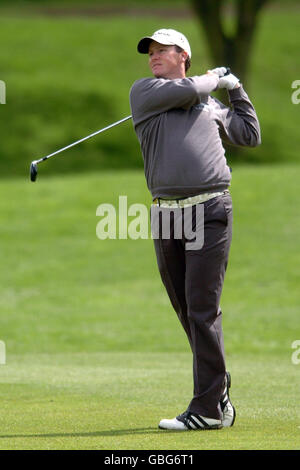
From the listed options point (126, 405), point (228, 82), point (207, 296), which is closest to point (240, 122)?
point (228, 82)

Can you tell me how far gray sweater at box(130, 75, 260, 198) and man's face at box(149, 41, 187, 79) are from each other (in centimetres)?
14

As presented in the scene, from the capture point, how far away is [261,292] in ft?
55.6

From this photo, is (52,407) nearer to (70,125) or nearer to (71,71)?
(70,125)

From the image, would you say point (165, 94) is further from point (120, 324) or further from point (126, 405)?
point (120, 324)

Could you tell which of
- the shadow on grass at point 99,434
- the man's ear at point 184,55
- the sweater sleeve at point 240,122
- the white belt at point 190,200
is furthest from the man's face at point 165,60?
the shadow on grass at point 99,434

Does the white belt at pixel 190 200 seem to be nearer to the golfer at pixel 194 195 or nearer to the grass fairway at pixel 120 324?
the golfer at pixel 194 195

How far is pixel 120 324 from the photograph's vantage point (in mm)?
15234

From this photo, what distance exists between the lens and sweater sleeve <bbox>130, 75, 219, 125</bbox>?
575 cm

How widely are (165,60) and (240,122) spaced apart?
0.60 metres

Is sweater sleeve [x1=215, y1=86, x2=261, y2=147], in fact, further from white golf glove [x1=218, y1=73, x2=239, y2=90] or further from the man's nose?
the man's nose

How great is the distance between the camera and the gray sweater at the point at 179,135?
18.9 feet

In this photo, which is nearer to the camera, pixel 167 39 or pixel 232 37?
pixel 167 39

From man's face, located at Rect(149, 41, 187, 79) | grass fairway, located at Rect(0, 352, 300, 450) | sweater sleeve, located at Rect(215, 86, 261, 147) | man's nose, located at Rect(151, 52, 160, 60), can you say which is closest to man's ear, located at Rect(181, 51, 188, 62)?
man's face, located at Rect(149, 41, 187, 79)

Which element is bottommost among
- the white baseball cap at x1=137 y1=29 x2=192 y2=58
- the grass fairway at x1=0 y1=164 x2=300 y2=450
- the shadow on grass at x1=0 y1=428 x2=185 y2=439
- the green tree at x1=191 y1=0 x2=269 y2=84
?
the shadow on grass at x1=0 y1=428 x2=185 y2=439
